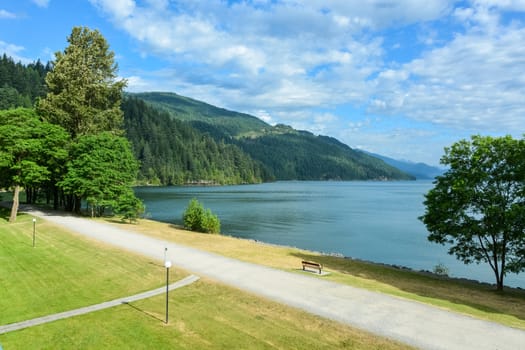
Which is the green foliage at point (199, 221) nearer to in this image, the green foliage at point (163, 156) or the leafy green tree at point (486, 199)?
the leafy green tree at point (486, 199)

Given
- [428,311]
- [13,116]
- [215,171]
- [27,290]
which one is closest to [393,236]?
[428,311]

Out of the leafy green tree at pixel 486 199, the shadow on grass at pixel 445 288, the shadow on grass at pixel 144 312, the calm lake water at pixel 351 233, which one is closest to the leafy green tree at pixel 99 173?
the calm lake water at pixel 351 233

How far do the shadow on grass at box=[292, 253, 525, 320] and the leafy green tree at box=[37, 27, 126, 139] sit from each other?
3200cm

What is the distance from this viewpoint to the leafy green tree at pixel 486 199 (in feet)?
70.6

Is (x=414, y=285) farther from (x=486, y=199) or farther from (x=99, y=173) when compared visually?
(x=99, y=173)

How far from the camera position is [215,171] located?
197m

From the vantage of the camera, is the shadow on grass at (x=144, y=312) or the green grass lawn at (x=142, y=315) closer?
the green grass lawn at (x=142, y=315)

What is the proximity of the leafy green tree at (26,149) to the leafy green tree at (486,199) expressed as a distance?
122ft

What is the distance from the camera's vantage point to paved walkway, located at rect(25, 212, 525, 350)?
465 inches

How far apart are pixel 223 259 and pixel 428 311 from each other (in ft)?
40.2

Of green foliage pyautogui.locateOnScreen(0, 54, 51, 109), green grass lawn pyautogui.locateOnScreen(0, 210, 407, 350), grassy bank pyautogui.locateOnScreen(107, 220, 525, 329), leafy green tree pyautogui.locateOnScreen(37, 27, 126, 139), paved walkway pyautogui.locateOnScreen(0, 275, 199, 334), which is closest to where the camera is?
green grass lawn pyautogui.locateOnScreen(0, 210, 407, 350)

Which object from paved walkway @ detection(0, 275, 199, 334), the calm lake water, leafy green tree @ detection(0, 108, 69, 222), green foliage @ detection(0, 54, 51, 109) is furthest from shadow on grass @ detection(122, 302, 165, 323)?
green foliage @ detection(0, 54, 51, 109)

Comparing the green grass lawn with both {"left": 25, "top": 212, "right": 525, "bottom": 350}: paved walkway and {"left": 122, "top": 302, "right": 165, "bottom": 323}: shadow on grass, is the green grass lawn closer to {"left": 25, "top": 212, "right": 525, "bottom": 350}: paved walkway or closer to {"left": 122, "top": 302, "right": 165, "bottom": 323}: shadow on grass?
{"left": 122, "top": 302, "right": 165, "bottom": 323}: shadow on grass

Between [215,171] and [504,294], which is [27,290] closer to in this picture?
[504,294]
